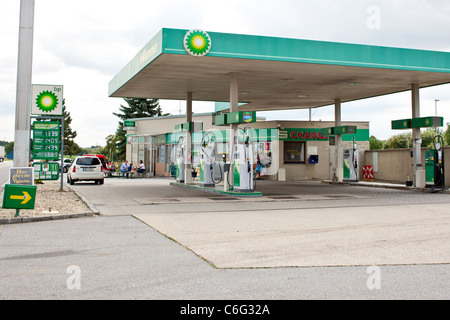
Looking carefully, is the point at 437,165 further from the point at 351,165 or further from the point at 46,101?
the point at 46,101

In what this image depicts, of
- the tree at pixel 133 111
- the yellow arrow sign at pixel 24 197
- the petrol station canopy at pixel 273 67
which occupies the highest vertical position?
the tree at pixel 133 111

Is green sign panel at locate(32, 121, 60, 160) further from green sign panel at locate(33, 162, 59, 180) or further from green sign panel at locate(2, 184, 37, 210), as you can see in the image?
green sign panel at locate(2, 184, 37, 210)

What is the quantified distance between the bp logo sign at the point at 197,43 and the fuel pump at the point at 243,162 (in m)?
4.07

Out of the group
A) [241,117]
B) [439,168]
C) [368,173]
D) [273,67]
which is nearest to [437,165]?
[439,168]

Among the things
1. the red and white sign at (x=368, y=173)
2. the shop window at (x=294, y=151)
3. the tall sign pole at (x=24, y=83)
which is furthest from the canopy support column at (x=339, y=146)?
the tall sign pole at (x=24, y=83)

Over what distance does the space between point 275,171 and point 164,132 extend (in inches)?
455

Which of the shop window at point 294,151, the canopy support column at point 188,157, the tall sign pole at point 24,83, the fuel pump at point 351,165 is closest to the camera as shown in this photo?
the tall sign pole at point 24,83

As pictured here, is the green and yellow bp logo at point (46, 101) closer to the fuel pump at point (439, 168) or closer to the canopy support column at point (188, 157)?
the canopy support column at point (188, 157)

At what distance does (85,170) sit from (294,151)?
13.1 m

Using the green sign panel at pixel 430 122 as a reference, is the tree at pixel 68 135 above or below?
above

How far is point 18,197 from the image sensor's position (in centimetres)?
1090

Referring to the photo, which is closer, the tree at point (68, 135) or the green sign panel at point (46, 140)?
the green sign panel at point (46, 140)

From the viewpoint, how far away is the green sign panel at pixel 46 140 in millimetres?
17438
